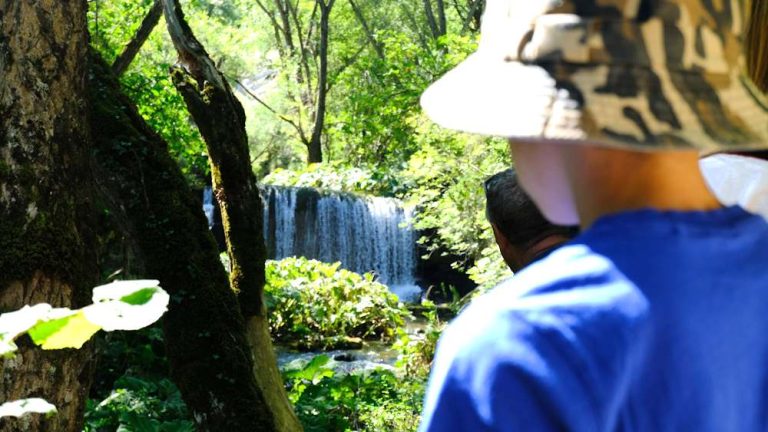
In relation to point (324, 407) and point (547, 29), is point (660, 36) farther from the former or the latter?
point (324, 407)

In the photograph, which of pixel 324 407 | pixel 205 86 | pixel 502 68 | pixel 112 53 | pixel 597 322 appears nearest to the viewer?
pixel 597 322

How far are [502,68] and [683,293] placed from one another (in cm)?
29

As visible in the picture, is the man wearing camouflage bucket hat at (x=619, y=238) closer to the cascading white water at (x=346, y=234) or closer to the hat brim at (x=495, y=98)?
the hat brim at (x=495, y=98)

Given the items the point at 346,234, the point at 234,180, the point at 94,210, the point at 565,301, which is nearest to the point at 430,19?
the point at 346,234

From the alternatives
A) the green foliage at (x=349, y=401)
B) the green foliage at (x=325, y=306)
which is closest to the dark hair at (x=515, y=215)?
the green foliage at (x=349, y=401)

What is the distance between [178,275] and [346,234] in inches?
674

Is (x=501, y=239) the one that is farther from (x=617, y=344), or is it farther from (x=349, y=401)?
(x=349, y=401)

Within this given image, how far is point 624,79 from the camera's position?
37.2 inches

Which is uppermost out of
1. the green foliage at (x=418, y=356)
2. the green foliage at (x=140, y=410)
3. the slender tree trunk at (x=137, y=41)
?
the slender tree trunk at (x=137, y=41)

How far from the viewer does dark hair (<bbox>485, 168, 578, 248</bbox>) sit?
2486 mm

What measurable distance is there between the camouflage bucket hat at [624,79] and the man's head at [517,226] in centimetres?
142

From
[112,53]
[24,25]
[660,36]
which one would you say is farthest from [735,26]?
[112,53]

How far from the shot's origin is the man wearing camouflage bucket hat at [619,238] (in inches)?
34.1

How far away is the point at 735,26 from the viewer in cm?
102
